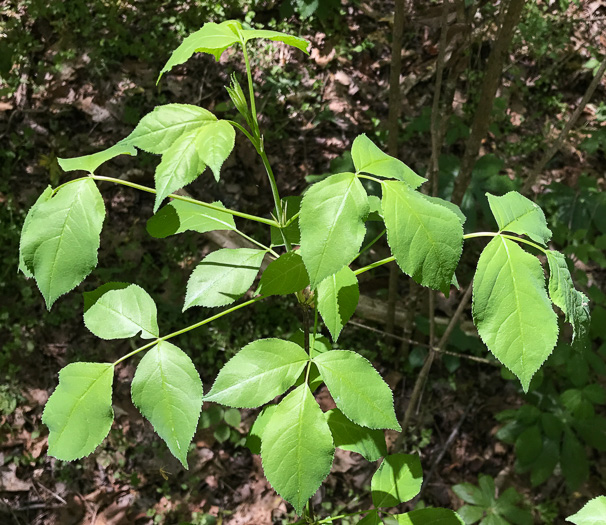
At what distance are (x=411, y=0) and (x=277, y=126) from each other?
5.07 ft

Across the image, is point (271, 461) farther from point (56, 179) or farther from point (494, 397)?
point (56, 179)

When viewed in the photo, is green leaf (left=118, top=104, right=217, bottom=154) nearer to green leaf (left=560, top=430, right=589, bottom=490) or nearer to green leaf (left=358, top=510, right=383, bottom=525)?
green leaf (left=358, top=510, right=383, bottom=525)

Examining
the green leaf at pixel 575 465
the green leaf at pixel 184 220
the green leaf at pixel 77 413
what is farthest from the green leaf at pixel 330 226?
the green leaf at pixel 575 465

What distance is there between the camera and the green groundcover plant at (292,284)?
952 millimetres

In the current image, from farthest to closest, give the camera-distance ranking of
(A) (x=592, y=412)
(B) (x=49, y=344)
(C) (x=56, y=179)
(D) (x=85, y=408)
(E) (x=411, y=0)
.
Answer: (E) (x=411, y=0) → (C) (x=56, y=179) → (B) (x=49, y=344) → (A) (x=592, y=412) → (D) (x=85, y=408)

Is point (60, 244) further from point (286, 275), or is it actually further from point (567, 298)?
point (567, 298)

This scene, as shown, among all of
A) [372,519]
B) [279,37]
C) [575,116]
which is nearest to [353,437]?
[372,519]

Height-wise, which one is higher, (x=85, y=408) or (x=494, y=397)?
(x=85, y=408)

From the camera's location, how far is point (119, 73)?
4.18m

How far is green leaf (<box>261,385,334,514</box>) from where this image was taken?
1026mm

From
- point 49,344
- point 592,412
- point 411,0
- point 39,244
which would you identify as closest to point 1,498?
point 49,344

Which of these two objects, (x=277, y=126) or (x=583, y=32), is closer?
(x=277, y=126)

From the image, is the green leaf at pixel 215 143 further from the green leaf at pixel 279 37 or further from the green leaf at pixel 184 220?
the green leaf at pixel 184 220

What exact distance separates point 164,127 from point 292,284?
461 millimetres
